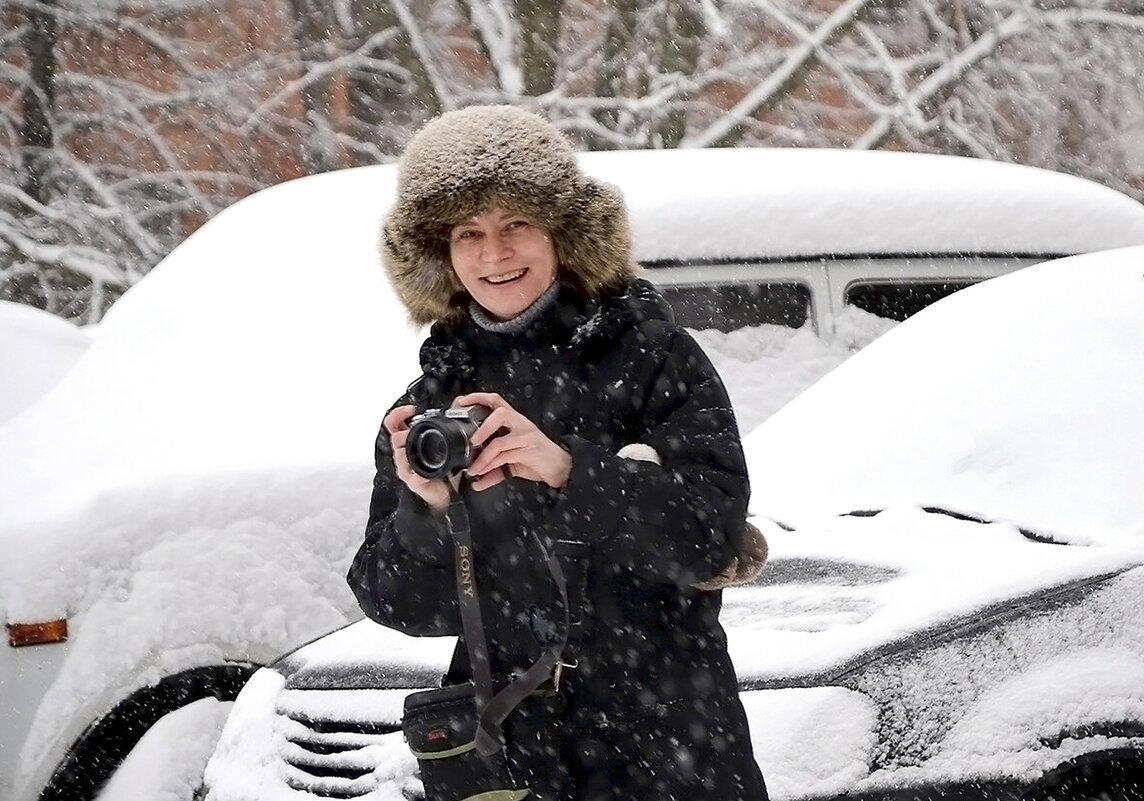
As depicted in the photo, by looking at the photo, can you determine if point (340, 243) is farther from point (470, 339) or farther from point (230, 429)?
point (470, 339)

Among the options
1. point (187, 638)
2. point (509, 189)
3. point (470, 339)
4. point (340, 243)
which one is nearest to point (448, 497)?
point (470, 339)

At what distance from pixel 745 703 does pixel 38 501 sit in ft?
6.64

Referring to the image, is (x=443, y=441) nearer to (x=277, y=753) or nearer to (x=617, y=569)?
(x=617, y=569)

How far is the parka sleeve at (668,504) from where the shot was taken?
1683 millimetres

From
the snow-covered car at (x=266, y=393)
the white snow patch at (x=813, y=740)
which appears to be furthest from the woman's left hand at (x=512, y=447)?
the snow-covered car at (x=266, y=393)

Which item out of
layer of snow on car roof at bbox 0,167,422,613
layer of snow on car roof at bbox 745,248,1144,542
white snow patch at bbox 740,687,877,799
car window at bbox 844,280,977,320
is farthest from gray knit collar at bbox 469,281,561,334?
car window at bbox 844,280,977,320

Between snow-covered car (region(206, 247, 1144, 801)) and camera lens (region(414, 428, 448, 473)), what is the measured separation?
A: 735 millimetres

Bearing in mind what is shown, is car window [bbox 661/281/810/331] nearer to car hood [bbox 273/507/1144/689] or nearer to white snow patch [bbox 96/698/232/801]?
car hood [bbox 273/507/1144/689]

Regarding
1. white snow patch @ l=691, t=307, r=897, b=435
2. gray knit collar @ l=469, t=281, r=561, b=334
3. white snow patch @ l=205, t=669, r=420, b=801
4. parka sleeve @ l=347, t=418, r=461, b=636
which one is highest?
gray knit collar @ l=469, t=281, r=561, b=334

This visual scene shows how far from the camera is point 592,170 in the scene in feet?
15.2

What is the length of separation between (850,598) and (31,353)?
120 inches

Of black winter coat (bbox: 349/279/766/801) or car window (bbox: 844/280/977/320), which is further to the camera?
car window (bbox: 844/280/977/320)

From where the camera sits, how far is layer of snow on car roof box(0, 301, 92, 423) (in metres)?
4.27

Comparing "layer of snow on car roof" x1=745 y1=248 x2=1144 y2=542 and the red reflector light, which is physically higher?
"layer of snow on car roof" x1=745 y1=248 x2=1144 y2=542
